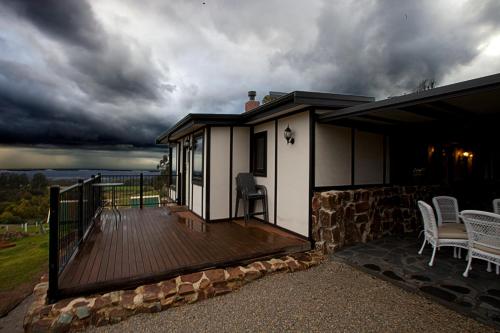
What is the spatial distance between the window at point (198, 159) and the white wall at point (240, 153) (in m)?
0.92

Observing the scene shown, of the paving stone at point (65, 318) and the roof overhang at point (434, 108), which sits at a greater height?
the roof overhang at point (434, 108)

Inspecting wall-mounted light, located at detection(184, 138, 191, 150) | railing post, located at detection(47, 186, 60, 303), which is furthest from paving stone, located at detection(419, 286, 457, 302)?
wall-mounted light, located at detection(184, 138, 191, 150)

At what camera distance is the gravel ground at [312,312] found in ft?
7.16

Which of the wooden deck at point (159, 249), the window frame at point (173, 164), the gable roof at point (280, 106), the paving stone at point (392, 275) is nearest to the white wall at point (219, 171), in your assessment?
the gable roof at point (280, 106)

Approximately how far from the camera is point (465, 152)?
762 cm

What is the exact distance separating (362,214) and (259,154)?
2.66m

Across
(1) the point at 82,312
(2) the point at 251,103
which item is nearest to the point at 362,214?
(2) the point at 251,103

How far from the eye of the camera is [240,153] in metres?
5.80

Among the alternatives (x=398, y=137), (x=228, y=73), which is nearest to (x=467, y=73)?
(x=398, y=137)

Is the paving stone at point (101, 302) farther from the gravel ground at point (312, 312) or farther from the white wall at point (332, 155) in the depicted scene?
the white wall at point (332, 155)

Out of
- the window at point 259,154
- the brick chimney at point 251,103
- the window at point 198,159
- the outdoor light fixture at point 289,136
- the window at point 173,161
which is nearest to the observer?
the outdoor light fixture at point 289,136

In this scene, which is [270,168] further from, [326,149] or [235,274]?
[235,274]

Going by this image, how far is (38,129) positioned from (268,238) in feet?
75.9

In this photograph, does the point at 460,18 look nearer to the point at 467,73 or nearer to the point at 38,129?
the point at 467,73
